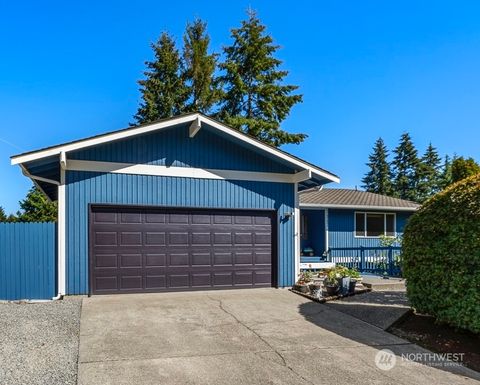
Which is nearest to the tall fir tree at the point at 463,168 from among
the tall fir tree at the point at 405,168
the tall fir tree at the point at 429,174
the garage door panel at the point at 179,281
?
the garage door panel at the point at 179,281

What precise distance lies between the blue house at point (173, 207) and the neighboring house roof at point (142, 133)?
24 mm

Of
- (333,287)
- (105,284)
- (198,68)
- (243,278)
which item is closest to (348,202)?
(333,287)

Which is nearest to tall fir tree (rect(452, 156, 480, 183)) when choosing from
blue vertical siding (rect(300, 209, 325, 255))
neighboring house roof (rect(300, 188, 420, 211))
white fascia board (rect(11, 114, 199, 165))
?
neighboring house roof (rect(300, 188, 420, 211))

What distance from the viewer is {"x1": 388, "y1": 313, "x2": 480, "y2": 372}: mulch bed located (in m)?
6.06

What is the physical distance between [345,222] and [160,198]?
34.0 feet

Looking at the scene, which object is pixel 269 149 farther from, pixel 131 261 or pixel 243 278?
pixel 131 261

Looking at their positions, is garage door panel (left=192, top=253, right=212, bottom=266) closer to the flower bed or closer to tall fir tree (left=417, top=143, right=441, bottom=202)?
the flower bed

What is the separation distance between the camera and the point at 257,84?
26406mm

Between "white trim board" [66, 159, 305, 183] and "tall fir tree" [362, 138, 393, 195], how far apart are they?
39698 mm

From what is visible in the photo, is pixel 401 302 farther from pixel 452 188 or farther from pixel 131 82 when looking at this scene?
pixel 131 82

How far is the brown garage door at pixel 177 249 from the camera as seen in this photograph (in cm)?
967

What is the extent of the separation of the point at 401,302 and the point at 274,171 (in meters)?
4.61

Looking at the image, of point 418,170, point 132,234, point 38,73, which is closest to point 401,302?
point 132,234

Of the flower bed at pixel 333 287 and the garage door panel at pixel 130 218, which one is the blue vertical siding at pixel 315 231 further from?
the garage door panel at pixel 130 218
